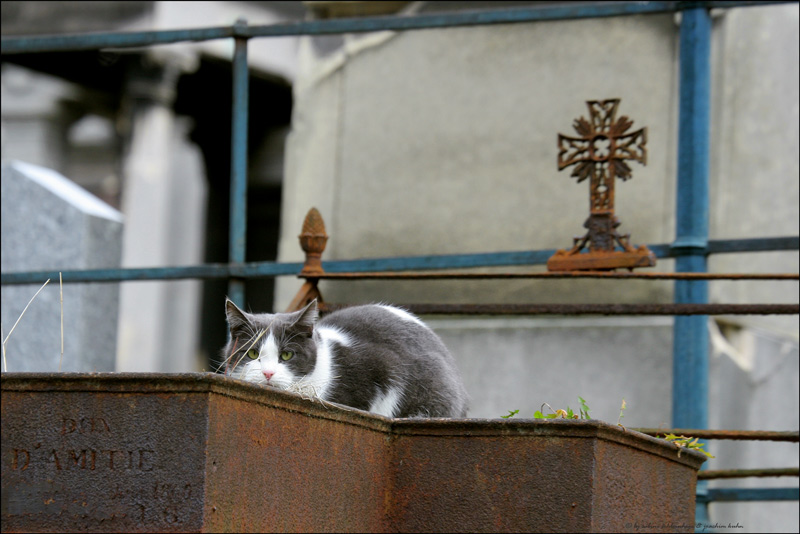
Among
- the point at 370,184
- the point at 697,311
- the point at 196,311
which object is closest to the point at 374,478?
the point at 697,311

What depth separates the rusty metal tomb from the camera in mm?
2512

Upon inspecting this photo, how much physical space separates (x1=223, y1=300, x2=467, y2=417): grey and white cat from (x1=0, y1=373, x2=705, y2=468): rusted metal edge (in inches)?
11.2

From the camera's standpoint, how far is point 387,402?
3.82m

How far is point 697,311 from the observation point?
4453 mm

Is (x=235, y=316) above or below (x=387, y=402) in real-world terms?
above

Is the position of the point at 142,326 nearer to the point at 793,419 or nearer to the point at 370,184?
the point at 370,184

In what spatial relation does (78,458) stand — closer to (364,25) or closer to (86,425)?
(86,425)

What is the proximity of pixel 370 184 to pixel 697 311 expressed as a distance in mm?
3039

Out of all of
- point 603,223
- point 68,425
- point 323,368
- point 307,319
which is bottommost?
point 68,425

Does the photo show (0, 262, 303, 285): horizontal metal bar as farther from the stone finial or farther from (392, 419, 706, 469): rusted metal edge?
(392, 419, 706, 469): rusted metal edge

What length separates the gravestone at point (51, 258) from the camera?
685cm

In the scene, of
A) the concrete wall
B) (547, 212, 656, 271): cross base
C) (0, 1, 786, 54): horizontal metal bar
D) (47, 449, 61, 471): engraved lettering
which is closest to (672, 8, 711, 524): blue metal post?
(0, 1, 786, 54): horizontal metal bar

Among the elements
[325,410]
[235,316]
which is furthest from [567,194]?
[325,410]

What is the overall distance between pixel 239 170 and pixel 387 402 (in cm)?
191
